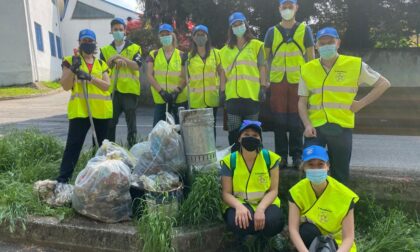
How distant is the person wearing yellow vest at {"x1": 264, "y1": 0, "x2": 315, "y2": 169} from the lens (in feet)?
14.3

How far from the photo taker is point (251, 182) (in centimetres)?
352

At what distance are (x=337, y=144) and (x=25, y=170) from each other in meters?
3.50

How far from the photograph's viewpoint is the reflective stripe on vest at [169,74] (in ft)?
17.4

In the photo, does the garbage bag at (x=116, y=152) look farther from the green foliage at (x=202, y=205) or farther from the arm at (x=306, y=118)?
the arm at (x=306, y=118)

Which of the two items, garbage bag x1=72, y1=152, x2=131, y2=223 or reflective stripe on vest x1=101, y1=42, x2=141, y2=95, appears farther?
reflective stripe on vest x1=101, y1=42, x2=141, y2=95

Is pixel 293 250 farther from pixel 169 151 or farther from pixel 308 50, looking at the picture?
pixel 308 50

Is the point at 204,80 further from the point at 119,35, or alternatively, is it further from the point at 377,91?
the point at 377,91

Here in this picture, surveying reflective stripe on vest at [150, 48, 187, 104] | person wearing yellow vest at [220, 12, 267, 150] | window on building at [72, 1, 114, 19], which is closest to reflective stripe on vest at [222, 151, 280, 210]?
person wearing yellow vest at [220, 12, 267, 150]

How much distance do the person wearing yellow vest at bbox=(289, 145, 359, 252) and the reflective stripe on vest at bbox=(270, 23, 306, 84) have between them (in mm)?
1394

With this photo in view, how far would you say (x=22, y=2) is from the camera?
21.5 m

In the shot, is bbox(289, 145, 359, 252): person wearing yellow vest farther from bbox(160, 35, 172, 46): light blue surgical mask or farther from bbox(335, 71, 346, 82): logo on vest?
bbox(160, 35, 172, 46): light blue surgical mask

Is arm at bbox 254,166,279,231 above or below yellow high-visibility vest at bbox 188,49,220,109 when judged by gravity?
below

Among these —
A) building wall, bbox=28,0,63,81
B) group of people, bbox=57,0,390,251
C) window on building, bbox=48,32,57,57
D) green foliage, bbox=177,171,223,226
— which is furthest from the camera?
window on building, bbox=48,32,57,57

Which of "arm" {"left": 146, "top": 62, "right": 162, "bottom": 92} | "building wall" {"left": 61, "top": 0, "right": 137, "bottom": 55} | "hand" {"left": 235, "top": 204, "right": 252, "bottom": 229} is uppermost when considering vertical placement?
"building wall" {"left": 61, "top": 0, "right": 137, "bottom": 55}
